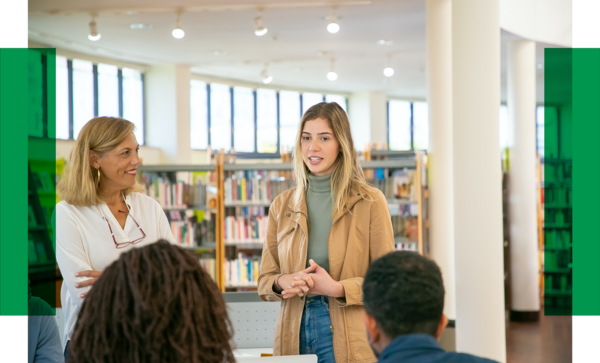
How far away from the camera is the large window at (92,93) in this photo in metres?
9.21

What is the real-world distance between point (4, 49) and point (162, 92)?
6705 millimetres

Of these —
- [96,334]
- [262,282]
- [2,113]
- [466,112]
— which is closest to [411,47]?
[466,112]

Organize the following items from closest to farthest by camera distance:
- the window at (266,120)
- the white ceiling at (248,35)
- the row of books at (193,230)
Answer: the row of books at (193,230), the white ceiling at (248,35), the window at (266,120)

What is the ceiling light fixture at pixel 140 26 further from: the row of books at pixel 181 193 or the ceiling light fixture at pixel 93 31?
the row of books at pixel 181 193

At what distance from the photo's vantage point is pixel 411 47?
386 inches

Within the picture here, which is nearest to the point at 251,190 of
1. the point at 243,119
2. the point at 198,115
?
the point at 198,115

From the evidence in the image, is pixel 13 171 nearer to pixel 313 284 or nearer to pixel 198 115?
pixel 313 284

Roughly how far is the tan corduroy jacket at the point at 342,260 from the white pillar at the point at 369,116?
12.2 metres

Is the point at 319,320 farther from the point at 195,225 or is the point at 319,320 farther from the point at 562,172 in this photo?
the point at 562,172

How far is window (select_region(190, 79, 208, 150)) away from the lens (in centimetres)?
1174

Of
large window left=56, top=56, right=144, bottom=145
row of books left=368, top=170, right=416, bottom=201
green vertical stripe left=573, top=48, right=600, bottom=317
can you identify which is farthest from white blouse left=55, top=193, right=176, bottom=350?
large window left=56, top=56, right=144, bottom=145

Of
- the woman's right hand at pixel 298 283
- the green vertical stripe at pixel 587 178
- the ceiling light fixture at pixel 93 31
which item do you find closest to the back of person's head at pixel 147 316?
the woman's right hand at pixel 298 283

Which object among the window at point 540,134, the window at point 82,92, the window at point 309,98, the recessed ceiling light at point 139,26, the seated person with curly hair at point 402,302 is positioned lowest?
the seated person with curly hair at point 402,302

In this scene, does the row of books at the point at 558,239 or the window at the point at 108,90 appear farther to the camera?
the window at the point at 108,90
